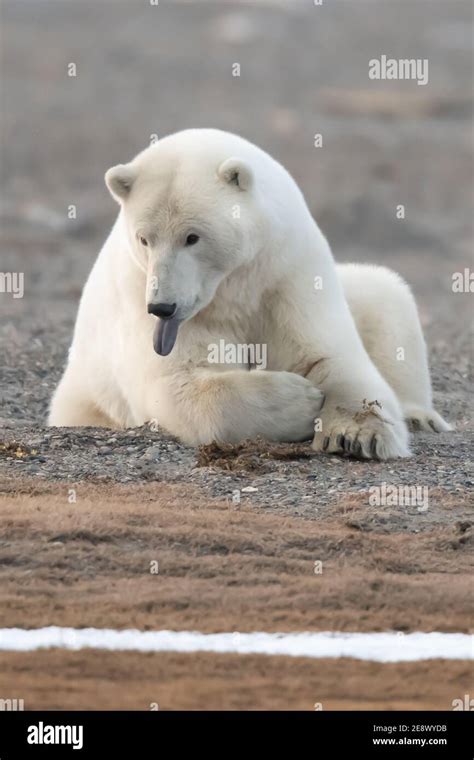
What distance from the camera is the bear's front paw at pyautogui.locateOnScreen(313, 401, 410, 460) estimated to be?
24.0ft

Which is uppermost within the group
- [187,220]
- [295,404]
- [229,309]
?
[187,220]

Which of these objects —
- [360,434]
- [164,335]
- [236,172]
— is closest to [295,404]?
[360,434]

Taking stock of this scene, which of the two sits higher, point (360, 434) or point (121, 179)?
point (121, 179)

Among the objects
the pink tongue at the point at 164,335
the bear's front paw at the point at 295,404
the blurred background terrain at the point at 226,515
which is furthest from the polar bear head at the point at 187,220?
the blurred background terrain at the point at 226,515

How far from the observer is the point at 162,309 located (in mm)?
6887

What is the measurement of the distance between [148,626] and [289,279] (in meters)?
2.90

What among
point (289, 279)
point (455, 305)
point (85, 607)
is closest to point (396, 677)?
point (85, 607)

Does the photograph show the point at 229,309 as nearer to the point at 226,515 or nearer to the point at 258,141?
the point at 226,515

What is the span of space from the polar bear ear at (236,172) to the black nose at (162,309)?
72 cm

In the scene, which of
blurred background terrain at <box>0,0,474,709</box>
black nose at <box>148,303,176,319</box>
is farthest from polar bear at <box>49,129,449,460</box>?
blurred background terrain at <box>0,0,474,709</box>

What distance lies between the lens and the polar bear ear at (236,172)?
23.4 feet

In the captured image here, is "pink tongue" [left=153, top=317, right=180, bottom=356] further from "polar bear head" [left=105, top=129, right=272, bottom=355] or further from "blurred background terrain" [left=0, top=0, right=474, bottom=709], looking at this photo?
"blurred background terrain" [left=0, top=0, right=474, bottom=709]

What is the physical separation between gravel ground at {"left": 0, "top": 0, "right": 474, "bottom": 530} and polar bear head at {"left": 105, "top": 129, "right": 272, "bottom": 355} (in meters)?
0.83

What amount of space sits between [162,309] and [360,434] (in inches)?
46.8
